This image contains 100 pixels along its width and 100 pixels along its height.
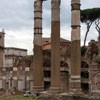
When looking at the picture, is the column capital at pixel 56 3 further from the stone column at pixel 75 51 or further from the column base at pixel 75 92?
the column base at pixel 75 92

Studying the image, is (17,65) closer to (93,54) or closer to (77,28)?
(93,54)

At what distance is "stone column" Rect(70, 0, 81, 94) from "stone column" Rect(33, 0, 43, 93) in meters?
3.19

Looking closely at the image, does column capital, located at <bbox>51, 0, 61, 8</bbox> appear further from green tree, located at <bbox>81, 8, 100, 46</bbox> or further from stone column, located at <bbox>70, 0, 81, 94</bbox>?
green tree, located at <bbox>81, 8, 100, 46</bbox>

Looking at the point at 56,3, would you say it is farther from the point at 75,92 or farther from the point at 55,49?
the point at 75,92

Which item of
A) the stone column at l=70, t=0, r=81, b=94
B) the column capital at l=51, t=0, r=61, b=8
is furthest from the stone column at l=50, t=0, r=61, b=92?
the stone column at l=70, t=0, r=81, b=94

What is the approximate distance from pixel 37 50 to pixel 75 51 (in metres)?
3.65

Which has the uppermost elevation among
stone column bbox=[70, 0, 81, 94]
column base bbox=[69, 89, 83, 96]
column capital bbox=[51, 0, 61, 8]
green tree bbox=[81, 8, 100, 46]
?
green tree bbox=[81, 8, 100, 46]

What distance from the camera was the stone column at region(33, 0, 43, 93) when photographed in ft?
77.7

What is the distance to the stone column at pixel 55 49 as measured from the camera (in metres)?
21.7

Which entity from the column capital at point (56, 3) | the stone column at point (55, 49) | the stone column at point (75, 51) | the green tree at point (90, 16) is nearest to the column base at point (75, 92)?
the stone column at point (75, 51)

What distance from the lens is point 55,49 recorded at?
21.8 m

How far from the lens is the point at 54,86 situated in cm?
2180

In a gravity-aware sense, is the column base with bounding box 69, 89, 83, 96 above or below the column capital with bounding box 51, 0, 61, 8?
below

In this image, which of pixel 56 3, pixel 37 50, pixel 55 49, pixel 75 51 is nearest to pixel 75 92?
pixel 75 51
